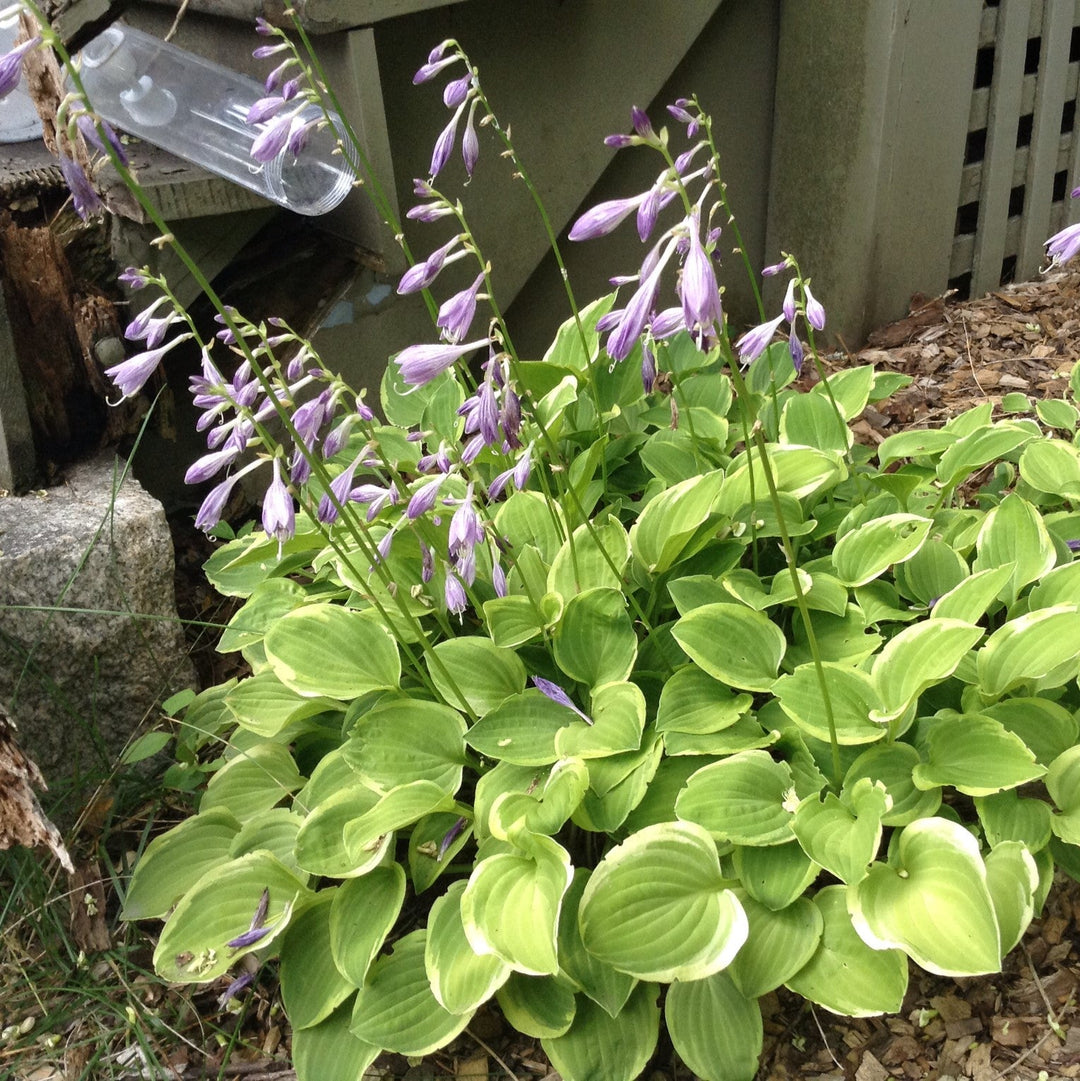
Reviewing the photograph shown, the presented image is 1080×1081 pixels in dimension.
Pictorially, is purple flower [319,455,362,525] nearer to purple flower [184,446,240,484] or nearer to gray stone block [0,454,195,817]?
purple flower [184,446,240,484]

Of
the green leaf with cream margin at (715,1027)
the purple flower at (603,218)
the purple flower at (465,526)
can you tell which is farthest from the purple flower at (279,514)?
the green leaf with cream margin at (715,1027)

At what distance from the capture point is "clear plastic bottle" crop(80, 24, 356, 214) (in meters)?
3.19

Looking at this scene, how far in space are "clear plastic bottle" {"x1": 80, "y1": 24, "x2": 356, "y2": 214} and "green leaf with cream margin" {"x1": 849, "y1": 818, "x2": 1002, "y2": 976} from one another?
2431 millimetres

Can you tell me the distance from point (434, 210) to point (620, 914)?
1.26m

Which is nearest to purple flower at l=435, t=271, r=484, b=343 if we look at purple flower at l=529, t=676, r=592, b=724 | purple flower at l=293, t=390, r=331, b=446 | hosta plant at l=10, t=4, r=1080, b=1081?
hosta plant at l=10, t=4, r=1080, b=1081

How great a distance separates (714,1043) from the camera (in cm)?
177

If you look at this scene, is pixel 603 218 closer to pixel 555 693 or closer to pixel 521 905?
pixel 555 693

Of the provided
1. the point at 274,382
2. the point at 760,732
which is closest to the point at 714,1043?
the point at 760,732

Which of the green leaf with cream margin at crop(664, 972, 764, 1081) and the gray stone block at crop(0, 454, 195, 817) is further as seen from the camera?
the gray stone block at crop(0, 454, 195, 817)

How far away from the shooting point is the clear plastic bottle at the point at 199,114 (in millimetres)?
3189

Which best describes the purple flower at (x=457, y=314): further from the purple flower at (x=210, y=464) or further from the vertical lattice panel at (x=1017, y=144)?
the vertical lattice panel at (x=1017, y=144)

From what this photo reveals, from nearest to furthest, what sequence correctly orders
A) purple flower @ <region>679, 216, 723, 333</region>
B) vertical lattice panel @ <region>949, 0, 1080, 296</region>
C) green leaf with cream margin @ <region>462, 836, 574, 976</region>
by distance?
purple flower @ <region>679, 216, 723, 333</region>
green leaf with cream margin @ <region>462, 836, 574, 976</region>
vertical lattice panel @ <region>949, 0, 1080, 296</region>

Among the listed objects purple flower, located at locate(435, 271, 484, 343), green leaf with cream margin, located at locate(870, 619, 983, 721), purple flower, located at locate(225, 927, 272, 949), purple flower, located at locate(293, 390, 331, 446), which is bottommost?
purple flower, located at locate(225, 927, 272, 949)

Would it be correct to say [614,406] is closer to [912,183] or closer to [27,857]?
[27,857]
